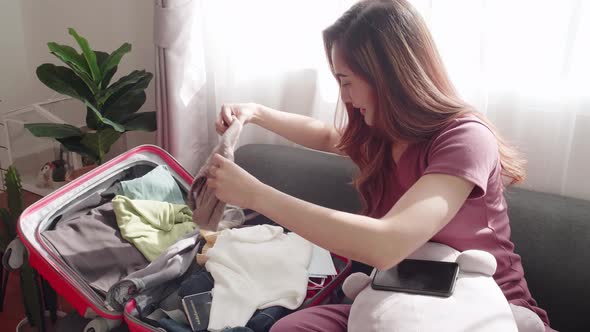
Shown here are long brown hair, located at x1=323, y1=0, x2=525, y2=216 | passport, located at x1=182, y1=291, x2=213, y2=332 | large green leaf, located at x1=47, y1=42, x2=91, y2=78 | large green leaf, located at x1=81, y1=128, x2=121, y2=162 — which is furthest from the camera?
large green leaf, located at x1=81, y1=128, x2=121, y2=162

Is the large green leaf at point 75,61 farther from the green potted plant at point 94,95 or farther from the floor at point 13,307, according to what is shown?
the floor at point 13,307

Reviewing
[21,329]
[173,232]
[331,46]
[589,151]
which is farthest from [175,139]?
[589,151]

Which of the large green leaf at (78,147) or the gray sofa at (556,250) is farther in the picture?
the large green leaf at (78,147)

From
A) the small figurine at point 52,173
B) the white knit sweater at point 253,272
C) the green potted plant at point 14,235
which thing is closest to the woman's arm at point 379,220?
the white knit sweater at point 253,272

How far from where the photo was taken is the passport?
46.8 inches

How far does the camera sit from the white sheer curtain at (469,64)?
4.36ft

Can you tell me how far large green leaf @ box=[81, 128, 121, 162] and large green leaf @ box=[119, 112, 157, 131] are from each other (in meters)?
0.05

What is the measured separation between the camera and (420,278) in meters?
0.98

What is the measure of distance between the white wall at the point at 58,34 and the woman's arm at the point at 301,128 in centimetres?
91

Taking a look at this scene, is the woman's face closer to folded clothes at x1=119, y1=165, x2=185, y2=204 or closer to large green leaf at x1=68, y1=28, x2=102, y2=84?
folded clothes at x1=119, y1=165, x2=185, y2=204

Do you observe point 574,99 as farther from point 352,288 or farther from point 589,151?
point 352,288

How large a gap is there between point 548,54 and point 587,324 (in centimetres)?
65

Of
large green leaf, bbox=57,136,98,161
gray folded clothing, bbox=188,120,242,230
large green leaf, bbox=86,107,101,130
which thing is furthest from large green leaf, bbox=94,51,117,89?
gray folded clothing, bbox=188,120,242,230

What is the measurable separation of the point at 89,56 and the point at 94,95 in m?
0.13
